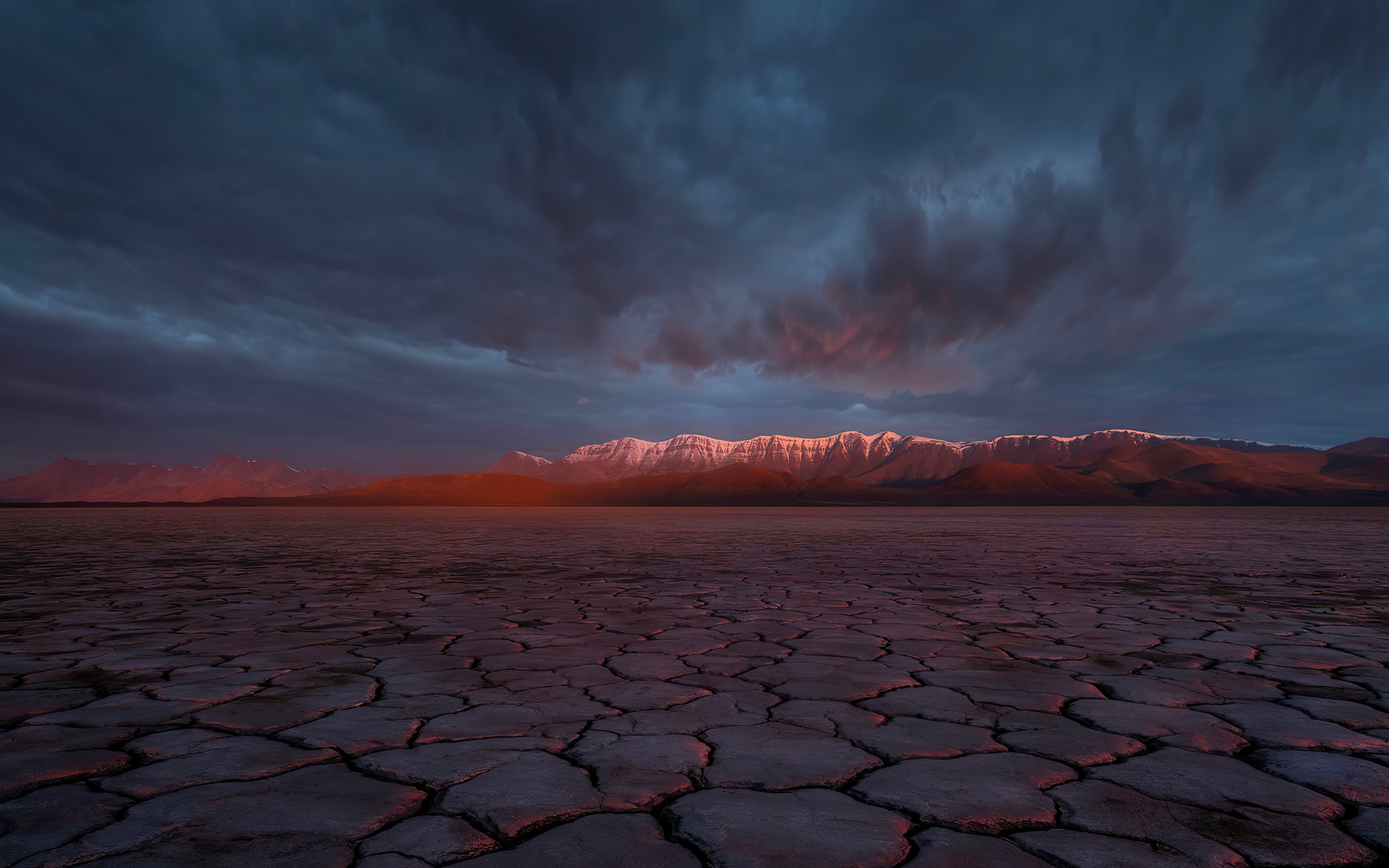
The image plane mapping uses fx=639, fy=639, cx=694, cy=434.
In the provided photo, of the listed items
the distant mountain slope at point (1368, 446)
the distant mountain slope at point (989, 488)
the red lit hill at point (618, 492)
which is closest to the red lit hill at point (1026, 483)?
the distant mountain slope at point (989, 488)

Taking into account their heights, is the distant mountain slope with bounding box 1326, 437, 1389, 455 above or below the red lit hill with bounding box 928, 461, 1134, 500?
above

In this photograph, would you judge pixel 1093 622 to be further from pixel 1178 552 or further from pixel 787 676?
pixel 1178 552

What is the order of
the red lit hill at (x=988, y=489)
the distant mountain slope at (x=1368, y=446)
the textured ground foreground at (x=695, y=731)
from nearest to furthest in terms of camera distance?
the textured ground foreground at (x=695, y=731) < the red lit hill at (x=988, y=489) < the distant mountain slope at (x=1368, y=446)

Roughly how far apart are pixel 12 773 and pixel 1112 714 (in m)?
3.25

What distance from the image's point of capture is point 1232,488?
70.2m

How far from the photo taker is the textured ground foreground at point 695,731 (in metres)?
1.34

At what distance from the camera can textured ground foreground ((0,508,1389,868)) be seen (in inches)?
52.7

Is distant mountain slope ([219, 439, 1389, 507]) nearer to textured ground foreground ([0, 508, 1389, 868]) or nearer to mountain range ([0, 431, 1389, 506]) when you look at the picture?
mountain range ([0, 431, 1389, 506])

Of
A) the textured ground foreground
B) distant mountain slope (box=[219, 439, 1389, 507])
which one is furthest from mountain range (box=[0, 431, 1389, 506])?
the textured ground foreground

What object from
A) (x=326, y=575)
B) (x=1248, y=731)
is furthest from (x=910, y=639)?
(x=326, y=575)

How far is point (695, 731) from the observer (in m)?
2.02

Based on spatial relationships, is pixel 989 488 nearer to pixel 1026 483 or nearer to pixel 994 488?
pixel 994 488

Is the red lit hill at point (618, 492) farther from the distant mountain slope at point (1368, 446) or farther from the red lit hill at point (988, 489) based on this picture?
the distant mountain slope at point (1368, 446)

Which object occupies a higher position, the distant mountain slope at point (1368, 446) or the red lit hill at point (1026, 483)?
the distant mountain slope at point (1368, 446)
